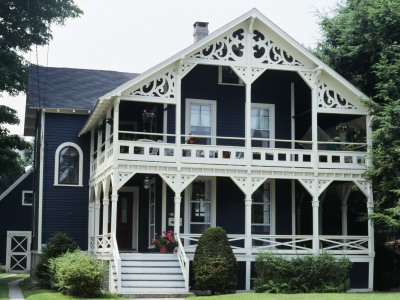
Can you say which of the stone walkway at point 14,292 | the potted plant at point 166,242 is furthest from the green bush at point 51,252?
the potted plant at point 166,242

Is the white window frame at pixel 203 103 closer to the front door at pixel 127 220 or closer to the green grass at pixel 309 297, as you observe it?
the front door at pixel 127 220

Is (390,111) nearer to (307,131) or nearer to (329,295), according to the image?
(307,131)

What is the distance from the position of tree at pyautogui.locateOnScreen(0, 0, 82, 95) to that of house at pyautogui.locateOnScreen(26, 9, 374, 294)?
965 cm

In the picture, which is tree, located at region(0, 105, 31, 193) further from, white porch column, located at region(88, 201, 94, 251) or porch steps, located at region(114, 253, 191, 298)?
porch steps, located at region(114, 253, 191, 298)

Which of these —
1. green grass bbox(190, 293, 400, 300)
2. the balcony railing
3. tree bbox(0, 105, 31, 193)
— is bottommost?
green grass bbox(190, 293, 400, 300)

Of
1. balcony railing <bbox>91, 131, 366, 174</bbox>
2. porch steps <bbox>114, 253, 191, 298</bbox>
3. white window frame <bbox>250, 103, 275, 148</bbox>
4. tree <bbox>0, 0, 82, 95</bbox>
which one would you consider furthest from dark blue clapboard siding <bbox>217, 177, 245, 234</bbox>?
tree <bbox>0, 0, 82, 95</bbox>

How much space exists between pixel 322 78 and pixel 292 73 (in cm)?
246

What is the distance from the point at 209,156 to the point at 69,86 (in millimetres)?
9580

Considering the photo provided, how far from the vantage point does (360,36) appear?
25.1 metres

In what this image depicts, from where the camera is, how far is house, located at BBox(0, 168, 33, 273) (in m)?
38.0

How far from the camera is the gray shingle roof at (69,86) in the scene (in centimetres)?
2681

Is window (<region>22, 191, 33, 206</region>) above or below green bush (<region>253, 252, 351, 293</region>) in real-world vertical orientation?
above

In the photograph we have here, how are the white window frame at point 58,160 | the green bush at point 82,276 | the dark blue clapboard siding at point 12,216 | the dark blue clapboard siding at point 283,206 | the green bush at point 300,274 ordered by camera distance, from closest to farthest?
the green bush at point 82,276
the green bush at point 300,274
the dark blue clapboard siding at point 283,206
the white window frame at point 58,160
the dark blue clapboard siding at point 12,216

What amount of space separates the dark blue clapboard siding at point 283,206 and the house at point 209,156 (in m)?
0.04
